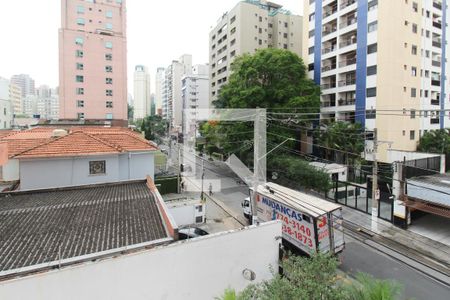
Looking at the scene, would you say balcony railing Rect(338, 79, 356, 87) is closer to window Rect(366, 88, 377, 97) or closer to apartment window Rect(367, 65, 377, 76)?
apartment window Rect(367, 65, 377, 76)

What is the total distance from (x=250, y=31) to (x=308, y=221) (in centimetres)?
4230

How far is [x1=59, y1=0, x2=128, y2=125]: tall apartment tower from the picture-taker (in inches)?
1356

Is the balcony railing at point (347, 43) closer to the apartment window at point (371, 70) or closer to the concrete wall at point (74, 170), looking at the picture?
the apartment window at point (371, 70)

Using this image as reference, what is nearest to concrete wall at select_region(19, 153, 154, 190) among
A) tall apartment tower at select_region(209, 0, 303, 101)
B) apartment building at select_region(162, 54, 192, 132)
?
tall apartment tower at select_region(209, 0, 303, 101)

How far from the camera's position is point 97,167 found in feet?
47.8

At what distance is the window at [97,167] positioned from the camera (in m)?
14.4

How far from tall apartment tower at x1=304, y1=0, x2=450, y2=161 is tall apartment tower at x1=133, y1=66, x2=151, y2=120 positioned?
10768 centimetres

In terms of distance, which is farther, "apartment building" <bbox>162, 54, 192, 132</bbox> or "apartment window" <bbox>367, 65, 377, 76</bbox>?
"apartment building" <bbox>162, 54, 192, 132</bbox>

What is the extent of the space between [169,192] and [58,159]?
1127 centimetres

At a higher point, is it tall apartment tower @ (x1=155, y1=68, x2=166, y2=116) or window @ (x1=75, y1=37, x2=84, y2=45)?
tall apartment tower @ (x1=155, y1=68, x2=166, y2=116)

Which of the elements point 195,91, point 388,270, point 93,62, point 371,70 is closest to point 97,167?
point 388,270

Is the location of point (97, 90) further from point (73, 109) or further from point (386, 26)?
point (386, 26)

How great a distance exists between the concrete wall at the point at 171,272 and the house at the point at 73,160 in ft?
30.9

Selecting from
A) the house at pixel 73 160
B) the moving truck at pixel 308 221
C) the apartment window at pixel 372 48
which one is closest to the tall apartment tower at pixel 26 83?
the house at pixel 73 160
